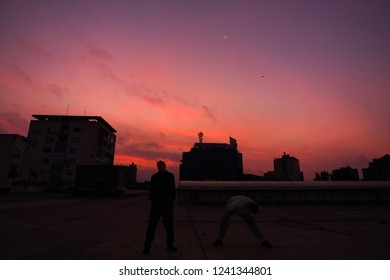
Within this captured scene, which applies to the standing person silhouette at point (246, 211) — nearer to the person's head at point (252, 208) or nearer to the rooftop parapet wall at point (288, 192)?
the person's head at point (252, 208)

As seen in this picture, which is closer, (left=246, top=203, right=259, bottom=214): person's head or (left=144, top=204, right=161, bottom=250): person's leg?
(left=144, top=204, right=161, bottom=250): person's leg

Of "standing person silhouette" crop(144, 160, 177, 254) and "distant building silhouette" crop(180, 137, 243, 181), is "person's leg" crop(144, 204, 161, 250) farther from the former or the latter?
"distant building silhouette" crop(180, 137, 243, 181)

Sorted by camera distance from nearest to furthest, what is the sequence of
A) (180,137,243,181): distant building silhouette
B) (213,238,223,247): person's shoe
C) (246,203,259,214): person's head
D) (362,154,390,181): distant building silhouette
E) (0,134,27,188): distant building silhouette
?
1. (246,203,259,214): person's head
2. (213,238,223,247): person's shoe
3. (0,134,27,188): distant building silhouette
4. (180,137,243,181): distant building silhouette
5. (362,154,390,181): distant building silhouette

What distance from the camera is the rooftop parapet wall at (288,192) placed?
22312 mm

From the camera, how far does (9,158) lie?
6525cm

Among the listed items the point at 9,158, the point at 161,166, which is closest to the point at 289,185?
the point at 161,166

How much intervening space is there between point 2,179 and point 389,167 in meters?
209

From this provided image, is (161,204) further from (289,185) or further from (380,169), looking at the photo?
(380,169)

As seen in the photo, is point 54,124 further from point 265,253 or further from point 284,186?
point 265,253

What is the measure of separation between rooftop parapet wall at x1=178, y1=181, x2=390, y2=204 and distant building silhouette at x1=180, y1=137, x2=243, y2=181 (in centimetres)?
8872

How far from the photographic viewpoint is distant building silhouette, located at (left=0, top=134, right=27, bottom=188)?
208 feet

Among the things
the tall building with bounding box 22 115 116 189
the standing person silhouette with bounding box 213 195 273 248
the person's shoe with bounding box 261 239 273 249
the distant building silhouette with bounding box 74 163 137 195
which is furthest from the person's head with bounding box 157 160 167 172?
the tall building with bounding box 22 115 116 189

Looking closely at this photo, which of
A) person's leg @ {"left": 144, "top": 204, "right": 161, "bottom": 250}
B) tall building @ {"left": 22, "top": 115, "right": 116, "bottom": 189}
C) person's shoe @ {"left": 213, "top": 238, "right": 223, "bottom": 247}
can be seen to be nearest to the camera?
person's leg @ {"left": 144, "top": 204, "right": 161, "bottom": 250}

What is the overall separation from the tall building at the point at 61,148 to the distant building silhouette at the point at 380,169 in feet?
570
